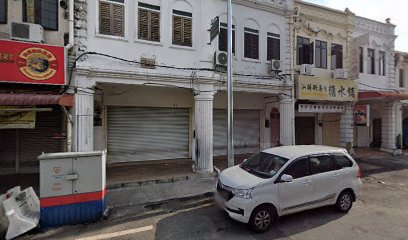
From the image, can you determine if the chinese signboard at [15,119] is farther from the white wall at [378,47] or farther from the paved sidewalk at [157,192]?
the white wall at [378,47]

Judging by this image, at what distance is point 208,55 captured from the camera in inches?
379

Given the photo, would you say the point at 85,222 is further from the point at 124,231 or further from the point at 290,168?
the point at 290,168

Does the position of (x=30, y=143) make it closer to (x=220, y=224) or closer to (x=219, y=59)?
(x=219, y=59)

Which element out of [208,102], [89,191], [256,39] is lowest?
[89,191]

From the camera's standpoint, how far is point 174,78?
29.9 feet

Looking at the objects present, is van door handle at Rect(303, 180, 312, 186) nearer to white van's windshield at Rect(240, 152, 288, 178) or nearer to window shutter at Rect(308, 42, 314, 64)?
white van's windshield at Rect(240, 152, 288, 178)

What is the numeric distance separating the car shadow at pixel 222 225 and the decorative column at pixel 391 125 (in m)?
12.5

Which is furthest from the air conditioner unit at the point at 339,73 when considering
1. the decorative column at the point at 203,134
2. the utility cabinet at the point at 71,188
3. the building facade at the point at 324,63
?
the utility cabinet at the point at 71,188

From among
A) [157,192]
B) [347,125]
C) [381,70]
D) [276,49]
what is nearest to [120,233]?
[157,192]

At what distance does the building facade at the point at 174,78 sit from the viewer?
8164mm

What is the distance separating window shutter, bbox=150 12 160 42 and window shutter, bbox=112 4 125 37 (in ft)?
3.42

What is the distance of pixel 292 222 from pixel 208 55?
22.1ft

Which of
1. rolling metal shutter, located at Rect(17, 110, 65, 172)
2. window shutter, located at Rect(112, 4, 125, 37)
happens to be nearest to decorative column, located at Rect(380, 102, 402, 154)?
window shutter, located at Rect(112, 4, 125, 37)

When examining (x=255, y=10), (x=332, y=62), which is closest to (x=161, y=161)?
Answer: (x=255, y=10)
